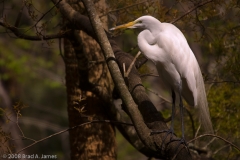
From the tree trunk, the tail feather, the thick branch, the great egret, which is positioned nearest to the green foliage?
the tail feather

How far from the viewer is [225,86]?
3.39m

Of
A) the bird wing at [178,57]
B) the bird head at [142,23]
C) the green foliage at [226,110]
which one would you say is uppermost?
the bird head at [142,23]

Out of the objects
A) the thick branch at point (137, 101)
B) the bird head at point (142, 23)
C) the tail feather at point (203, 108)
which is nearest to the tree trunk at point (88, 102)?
the thick branch at point (137, 101)

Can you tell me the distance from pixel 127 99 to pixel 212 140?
5.02 ft

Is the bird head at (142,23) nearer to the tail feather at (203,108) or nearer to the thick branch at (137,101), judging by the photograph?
the thick branch at (137,101)

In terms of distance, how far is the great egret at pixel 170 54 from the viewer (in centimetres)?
251

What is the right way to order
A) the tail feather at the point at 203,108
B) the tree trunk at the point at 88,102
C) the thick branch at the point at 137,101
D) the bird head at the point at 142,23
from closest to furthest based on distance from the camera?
the thick branch at the point at 137,101 → the bird head at the point at 142,23 → the tail feather at the point at 203,108 → the tree trunk at the point at 88,102

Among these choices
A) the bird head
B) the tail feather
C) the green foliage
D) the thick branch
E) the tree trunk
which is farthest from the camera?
the green foliage

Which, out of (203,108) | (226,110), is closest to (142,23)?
(203,108)

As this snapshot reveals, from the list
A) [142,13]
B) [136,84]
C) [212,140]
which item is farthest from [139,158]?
[136,84]

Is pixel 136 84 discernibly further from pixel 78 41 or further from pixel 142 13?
pixel 142 13

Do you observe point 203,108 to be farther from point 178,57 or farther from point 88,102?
point 88,102

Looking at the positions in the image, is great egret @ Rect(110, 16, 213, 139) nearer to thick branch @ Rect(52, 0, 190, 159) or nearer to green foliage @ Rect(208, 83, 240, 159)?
thick branch @ Rect(52, 0, 190, 159)

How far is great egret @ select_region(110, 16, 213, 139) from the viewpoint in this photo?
2512 millimetres
